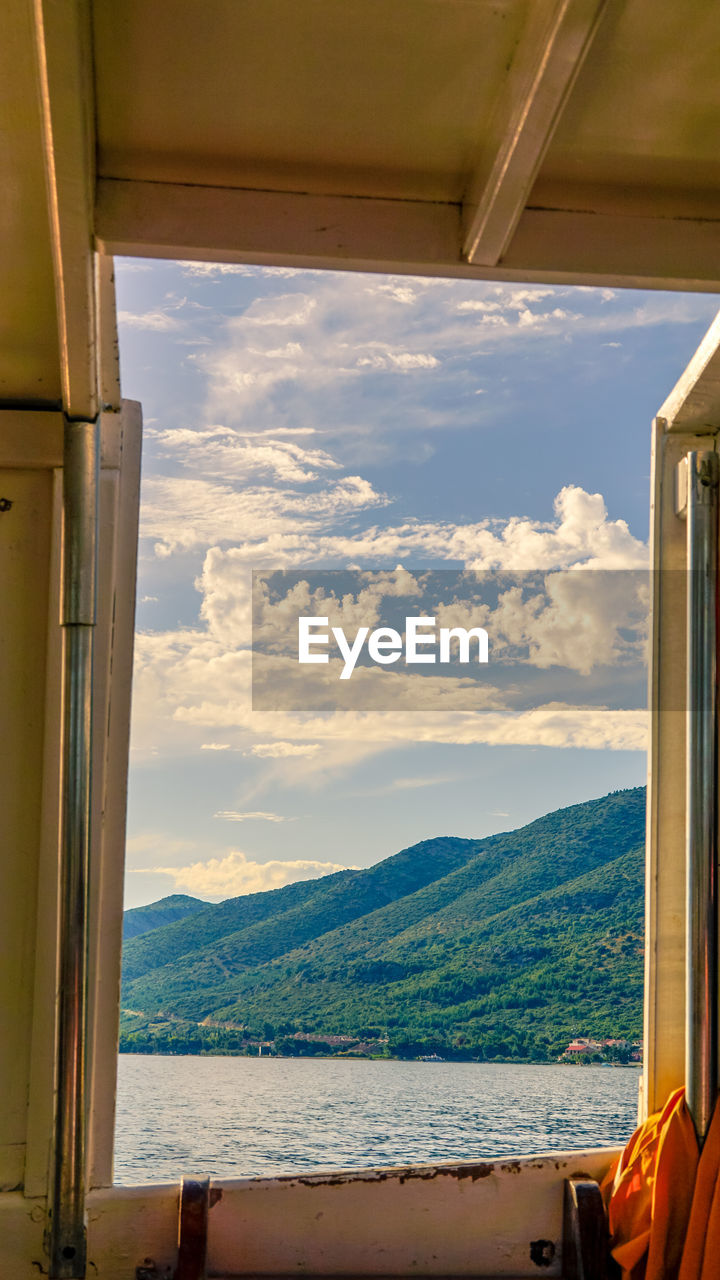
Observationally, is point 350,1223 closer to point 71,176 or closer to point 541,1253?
point 541,1253

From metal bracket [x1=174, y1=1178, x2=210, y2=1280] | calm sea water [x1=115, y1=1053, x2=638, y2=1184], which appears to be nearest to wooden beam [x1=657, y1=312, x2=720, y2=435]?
metal bracket [x1=174, y1=1178, x2=210, y2=1280]

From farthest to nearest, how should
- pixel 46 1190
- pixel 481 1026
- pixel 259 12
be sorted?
pixel 481 1026 < pixel 46 1190 < pixel 259 12

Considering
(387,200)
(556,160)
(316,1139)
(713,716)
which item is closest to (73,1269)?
(713,716)

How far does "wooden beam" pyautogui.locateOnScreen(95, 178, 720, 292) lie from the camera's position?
211 centimetres

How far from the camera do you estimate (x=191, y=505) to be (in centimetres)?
4453

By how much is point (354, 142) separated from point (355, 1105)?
40403 mm

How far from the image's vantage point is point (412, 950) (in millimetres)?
33875

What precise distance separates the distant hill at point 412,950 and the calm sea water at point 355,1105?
Answer: 1935mm

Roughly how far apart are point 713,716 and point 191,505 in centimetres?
4321

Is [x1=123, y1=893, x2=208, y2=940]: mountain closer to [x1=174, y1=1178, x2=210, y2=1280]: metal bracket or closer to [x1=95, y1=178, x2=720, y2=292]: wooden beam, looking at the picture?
[x1=174, y1=1178, x2=210, y2=1280]: metal bracket

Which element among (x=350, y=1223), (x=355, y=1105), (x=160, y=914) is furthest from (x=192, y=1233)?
(x=355, y=1105)

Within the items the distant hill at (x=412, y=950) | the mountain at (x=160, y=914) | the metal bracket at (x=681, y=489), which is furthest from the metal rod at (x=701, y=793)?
the mountain at (x=160, y=914)

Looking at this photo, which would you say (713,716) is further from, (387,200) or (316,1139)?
(316,1139)

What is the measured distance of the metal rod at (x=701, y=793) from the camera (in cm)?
240
